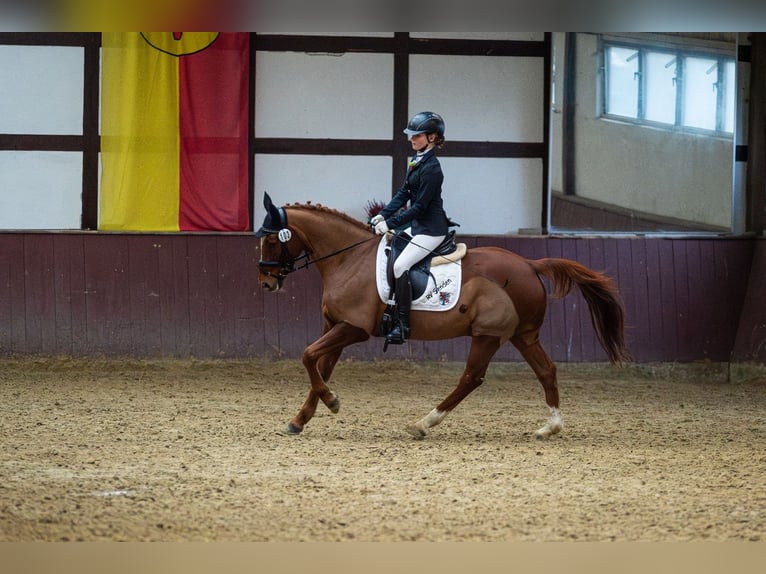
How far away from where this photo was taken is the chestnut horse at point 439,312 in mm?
6508

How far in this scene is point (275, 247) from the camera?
6.56 m

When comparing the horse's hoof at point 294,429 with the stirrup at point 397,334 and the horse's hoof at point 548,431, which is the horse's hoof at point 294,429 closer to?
the stirrup at point 397,334

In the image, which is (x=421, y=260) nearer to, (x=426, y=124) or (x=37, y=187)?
(x=426, y=124)

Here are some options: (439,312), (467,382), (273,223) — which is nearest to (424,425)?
(467,382)

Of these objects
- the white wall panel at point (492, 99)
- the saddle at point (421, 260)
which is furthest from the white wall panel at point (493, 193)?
the saddle at point (421, 260)

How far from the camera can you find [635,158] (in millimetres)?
10469

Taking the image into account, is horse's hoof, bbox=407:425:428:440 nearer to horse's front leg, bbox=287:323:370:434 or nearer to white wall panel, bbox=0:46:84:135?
horse's front leg, bbox=287:323:370:434

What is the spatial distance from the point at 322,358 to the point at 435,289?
0.89m

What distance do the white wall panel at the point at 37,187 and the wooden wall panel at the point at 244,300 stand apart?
210 mm
